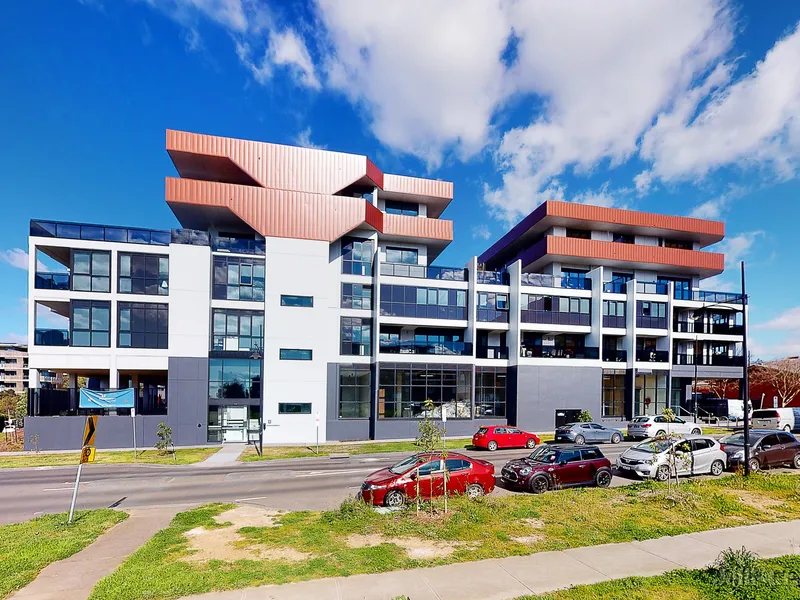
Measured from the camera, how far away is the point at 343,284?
34062mm

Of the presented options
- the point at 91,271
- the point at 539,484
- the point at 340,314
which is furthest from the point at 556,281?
the point at 91,271

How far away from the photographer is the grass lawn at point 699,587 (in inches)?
273

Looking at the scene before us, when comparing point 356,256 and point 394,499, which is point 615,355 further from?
point 394,499

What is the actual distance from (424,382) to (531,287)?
1268 centimetres

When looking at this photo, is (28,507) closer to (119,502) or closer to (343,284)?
(119,502)

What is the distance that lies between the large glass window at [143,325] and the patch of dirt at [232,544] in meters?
21.5

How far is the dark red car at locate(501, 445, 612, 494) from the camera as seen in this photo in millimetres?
15195

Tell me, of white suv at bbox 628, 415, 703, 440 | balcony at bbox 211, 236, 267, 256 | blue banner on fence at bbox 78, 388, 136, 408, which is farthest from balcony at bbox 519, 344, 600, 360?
blue banner on fence at bbox 78, 388, 136, 408

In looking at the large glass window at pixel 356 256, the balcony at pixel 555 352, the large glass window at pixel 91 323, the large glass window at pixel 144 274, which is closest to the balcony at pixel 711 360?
the balcony at pixel 555 352

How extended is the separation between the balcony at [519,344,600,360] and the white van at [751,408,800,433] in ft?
41.9

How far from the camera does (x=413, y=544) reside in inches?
376

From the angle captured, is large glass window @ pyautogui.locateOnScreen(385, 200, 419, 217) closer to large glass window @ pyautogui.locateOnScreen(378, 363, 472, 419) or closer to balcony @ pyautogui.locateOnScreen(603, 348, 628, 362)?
large glass window @ pyautogui.locateOnScreen(378, 363, 472, 419)

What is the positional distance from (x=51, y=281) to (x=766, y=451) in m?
42.3

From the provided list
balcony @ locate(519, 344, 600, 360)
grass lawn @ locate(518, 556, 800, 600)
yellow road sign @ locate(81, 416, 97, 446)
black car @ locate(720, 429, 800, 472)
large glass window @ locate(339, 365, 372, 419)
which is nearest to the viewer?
grass lawn @ locate(518, 556, 800, 600)
